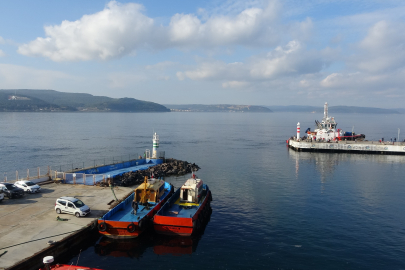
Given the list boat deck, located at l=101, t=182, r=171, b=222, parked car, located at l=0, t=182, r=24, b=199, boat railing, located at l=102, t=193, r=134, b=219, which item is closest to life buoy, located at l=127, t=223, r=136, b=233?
boat deck, located at l=101, t=182, r=171, b=222

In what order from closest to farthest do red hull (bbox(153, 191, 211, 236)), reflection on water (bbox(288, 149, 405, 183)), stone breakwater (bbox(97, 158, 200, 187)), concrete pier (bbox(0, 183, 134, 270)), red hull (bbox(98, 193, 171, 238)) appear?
concrete pier (bbox(0, 183, 134, 270)) → red hull (bbox(98, 193, 171, 238)) → red hull (bbox(153, 191, 211, 236)) → stone breakwater (bbox(97, 158, 200, 187)) → reflection on water (bbox(288, 149, 405, 183))

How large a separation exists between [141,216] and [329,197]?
25.6 meters

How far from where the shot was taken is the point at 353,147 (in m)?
80.5

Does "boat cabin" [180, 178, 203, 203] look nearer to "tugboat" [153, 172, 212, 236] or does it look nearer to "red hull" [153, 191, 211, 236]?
"tugboat" [153, 172, 212, 236]

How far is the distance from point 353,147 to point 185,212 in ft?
224

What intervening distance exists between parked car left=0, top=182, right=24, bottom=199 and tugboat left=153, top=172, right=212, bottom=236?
14.6 metres

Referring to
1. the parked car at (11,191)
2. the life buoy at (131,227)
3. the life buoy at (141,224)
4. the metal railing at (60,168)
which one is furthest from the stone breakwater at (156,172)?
the life buoy at (131,227)

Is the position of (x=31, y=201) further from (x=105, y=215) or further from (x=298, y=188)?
(x=298, y=188)

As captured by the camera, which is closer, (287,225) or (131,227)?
(131,227)

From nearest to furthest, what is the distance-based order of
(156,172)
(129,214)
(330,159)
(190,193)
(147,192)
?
(129,214) < (147,192) < (190,193) < (156,172) < (330,159)

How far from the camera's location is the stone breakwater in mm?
41931

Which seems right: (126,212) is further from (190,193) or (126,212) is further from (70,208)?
(190,193)

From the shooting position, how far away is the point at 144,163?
54.8 meters

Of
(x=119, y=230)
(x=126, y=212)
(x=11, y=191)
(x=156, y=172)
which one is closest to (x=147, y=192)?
(x=126, y=212)
